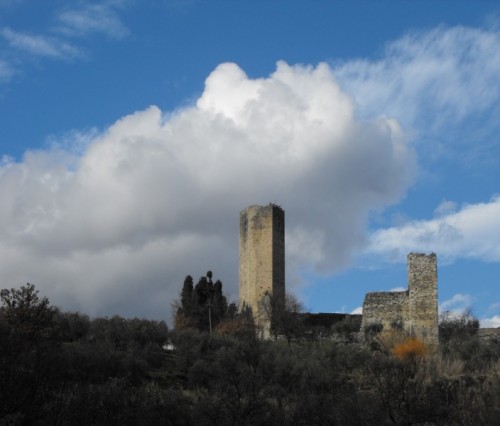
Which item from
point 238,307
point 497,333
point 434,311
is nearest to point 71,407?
point 434,311

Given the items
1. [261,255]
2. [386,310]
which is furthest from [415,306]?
[261,255]

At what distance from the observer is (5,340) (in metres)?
23.3

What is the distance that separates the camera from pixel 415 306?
156 ft

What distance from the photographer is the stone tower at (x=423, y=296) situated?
4706 cm

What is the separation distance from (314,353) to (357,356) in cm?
201

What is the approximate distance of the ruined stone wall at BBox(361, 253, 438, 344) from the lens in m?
47.1

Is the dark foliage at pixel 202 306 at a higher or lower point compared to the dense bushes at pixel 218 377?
higher

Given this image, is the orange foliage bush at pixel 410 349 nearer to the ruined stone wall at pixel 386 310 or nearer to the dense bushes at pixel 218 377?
the dense bushes at pixel 218 377

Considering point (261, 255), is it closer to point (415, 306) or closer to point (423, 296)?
point (415, 306)

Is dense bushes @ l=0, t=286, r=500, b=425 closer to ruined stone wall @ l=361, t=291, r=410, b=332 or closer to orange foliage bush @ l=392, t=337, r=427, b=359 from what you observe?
orange foliage bush @ l=392, t=337, r=427, b=359

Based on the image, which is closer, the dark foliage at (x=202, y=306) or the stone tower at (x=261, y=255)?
the dark foliage at (x=202, y=306)

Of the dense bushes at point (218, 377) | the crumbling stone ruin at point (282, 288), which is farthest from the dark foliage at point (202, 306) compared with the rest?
the dense bushes at point (218, 377)

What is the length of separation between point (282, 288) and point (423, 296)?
13.9 metres

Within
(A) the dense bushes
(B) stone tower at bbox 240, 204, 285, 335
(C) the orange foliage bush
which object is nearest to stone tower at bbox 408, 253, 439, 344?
(A) the dense bushes
